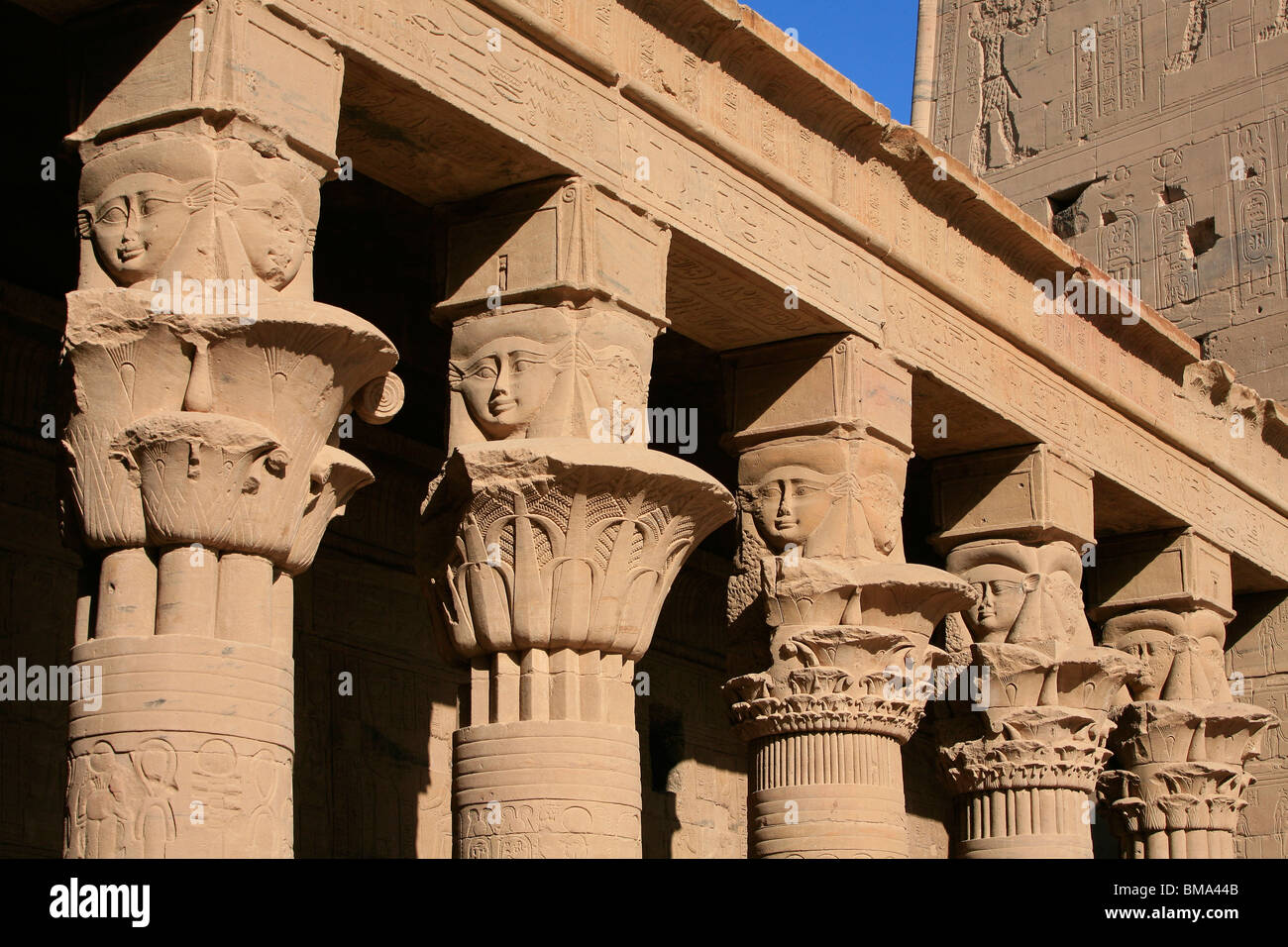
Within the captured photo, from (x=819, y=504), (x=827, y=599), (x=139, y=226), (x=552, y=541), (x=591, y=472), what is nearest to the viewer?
(x=139, y=226)

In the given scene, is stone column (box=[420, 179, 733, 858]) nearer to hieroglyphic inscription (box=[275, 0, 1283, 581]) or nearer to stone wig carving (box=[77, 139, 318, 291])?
hieroglyphic inscription (box=[275, 0, 1283, 581])

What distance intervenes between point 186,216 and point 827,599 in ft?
14.2

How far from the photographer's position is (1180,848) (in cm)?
1295

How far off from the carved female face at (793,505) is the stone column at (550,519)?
163cm

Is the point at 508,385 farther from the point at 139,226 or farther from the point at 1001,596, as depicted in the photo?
the point at 1001,596

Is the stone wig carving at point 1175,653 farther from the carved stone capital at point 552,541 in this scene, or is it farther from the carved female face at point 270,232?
the carved female face at point 270,232

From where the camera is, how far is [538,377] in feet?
25.7

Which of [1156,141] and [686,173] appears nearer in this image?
[686,173]

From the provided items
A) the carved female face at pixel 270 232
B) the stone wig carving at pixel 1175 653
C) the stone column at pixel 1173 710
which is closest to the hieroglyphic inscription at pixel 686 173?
the carved female face at pixel 270 232

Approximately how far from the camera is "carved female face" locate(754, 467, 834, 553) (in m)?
9.73

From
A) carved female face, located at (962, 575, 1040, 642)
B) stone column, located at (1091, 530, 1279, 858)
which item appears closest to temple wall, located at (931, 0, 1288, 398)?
stone column, located at (1091, 530, 1279, 858)

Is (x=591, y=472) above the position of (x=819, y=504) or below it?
below

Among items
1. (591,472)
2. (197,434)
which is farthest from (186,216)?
(591,472)
